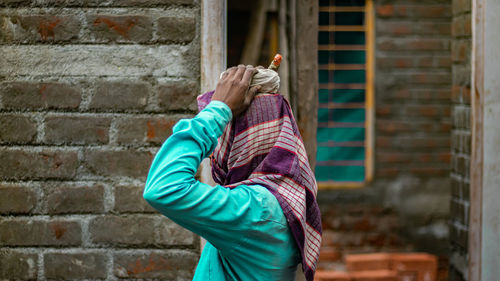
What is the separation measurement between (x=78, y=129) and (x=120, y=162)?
0.21 metres

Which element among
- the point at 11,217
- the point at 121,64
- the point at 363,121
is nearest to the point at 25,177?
the point at 11,217

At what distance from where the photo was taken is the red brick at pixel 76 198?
7.97 ft

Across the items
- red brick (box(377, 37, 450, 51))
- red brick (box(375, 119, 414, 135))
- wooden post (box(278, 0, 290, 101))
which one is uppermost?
red brick (box(377, 37, 450, 51))

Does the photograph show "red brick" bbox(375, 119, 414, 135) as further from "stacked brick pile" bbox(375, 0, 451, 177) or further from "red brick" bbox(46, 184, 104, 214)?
"red brick" bbox(46, 184, 104, 214)

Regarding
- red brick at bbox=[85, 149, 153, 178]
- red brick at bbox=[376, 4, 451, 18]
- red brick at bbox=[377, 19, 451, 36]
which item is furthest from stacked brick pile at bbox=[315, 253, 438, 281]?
red brick at bbox=[85, 149, 153, 178]

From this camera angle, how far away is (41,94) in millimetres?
2412

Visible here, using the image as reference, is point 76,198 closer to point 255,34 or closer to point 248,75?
point 248,75

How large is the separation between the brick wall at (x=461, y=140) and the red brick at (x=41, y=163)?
1.80m

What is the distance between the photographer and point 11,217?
244 centimetres

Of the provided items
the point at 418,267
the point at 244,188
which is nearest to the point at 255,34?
the point at 418,267

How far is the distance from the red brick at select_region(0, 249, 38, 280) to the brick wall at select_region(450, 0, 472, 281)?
195 cm

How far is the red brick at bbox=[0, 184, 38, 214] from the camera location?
2.43 m

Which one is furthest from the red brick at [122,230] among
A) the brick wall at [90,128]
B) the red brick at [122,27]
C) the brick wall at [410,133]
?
the brick wall at [410,133]

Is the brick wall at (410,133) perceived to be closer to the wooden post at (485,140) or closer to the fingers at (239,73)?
the wooden post at (485,140)
